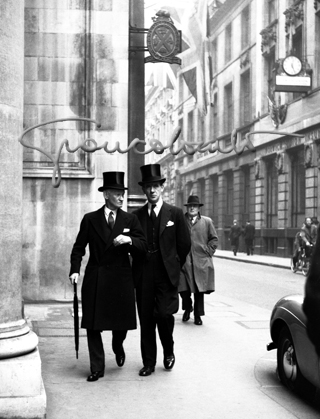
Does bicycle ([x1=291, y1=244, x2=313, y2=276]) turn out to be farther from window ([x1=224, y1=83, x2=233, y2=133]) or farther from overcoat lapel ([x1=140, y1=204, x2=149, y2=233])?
window ([x1=224, y1=83, x2=233, y2=133])

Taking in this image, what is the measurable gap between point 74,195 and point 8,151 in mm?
6329

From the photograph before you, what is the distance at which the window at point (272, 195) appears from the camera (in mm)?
34566

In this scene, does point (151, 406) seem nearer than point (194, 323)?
Yes

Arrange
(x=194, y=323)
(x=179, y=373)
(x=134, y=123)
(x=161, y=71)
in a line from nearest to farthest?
(x=179, y=373) → (x=194, y=323) → (x=134, y=123) → (x=161, y=71)

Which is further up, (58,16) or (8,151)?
(58,16)

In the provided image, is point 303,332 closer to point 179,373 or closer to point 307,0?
point 179,373

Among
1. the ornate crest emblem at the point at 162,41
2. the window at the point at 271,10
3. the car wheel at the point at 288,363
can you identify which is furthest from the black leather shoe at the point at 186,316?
the window at the point at 271,10

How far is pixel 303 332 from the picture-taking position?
573cm

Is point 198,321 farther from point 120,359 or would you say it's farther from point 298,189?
point 298,189

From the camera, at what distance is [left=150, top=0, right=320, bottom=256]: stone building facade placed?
96.8 ft

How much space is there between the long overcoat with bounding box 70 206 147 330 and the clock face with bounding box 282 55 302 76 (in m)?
23.4

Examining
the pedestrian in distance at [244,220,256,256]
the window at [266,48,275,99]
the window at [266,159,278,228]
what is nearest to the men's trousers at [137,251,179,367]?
the window at [266,159,278,228]

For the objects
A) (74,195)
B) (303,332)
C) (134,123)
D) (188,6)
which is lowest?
(303,332)

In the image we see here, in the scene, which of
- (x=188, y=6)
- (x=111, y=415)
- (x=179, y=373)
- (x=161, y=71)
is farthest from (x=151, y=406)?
(x=161, y=71)
